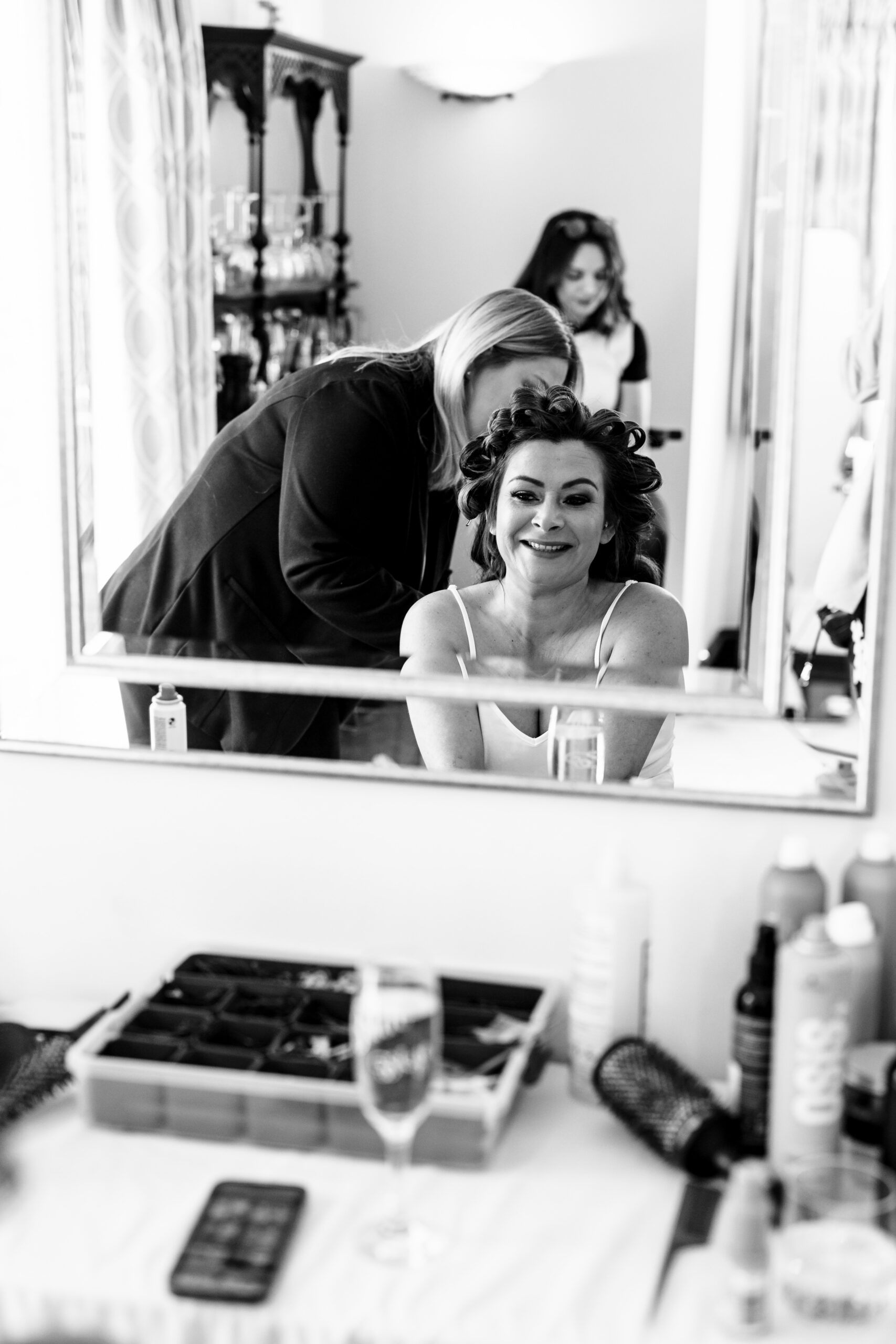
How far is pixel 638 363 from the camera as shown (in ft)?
3.74

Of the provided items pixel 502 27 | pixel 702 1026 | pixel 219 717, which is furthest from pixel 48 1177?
pixel 502 27

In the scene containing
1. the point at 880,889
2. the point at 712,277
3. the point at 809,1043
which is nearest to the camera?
the point at 809,1043

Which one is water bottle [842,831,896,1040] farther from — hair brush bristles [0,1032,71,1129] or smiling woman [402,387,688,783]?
hair brush bristles [0,1032,71,1129]

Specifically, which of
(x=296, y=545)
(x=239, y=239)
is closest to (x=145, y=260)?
(x=239, y=239)

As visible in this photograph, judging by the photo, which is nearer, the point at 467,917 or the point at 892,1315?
the point at 892,1315

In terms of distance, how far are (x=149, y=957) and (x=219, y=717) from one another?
23 centimetres

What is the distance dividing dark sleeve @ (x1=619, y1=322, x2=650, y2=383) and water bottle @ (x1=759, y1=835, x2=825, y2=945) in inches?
16.0

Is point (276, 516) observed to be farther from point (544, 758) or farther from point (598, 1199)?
point (598, 1199)

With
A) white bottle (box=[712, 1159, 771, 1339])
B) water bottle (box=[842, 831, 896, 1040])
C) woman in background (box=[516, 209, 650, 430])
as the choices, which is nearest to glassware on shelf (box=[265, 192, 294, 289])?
woman in background (box=[516, 209, 650, 430])

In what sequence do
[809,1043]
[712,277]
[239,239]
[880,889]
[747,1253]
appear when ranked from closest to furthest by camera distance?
[747,1253]
[809,1043]
[880,889]
[712,277]
[239,239]

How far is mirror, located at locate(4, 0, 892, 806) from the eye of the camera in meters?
1.07

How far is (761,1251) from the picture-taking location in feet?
2.59

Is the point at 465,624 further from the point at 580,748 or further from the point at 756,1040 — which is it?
the point at 756,1040

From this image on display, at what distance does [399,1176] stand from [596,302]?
698 mm
